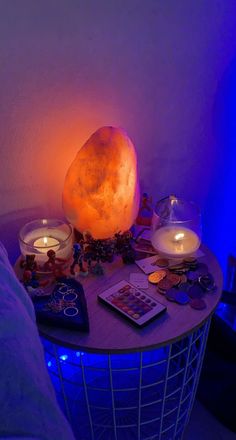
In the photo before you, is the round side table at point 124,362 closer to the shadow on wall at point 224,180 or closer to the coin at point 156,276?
the coin at point 156,276

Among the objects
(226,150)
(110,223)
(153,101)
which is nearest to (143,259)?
(110,223)

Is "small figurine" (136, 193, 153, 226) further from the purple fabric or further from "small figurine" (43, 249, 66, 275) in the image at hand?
the purple fabric

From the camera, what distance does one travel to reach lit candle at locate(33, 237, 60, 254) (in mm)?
935

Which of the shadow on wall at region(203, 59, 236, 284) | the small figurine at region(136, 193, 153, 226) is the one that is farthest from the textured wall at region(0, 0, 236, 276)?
the small figurine at region(136, 193, 153, 226)

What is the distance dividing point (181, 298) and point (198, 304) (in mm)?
37

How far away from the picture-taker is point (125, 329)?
2.60 feet

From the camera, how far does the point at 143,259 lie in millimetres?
986

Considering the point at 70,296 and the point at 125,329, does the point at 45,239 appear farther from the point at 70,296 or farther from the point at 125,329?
the point at 125,329

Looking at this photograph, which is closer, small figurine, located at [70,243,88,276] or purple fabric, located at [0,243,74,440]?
purple fabric, located at [0,243,74,440]

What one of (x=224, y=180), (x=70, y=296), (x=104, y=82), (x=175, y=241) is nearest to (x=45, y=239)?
(x=70, y=296)

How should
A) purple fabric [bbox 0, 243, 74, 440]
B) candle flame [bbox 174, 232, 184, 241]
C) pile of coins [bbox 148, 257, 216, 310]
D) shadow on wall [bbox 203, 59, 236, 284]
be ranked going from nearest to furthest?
purple fabric [bbox 0, 243, 74, 440]
pile of coins [bbox 148, 257, 216, 310]
candle flame [bbox 174, 232, 184, 241]
shadow on wall [bbox 203, 59, 236, 284]

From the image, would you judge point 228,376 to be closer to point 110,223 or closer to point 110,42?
point 110,223

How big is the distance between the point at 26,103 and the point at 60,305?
1.55 feet

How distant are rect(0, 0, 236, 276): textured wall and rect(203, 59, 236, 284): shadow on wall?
0.02 meters
